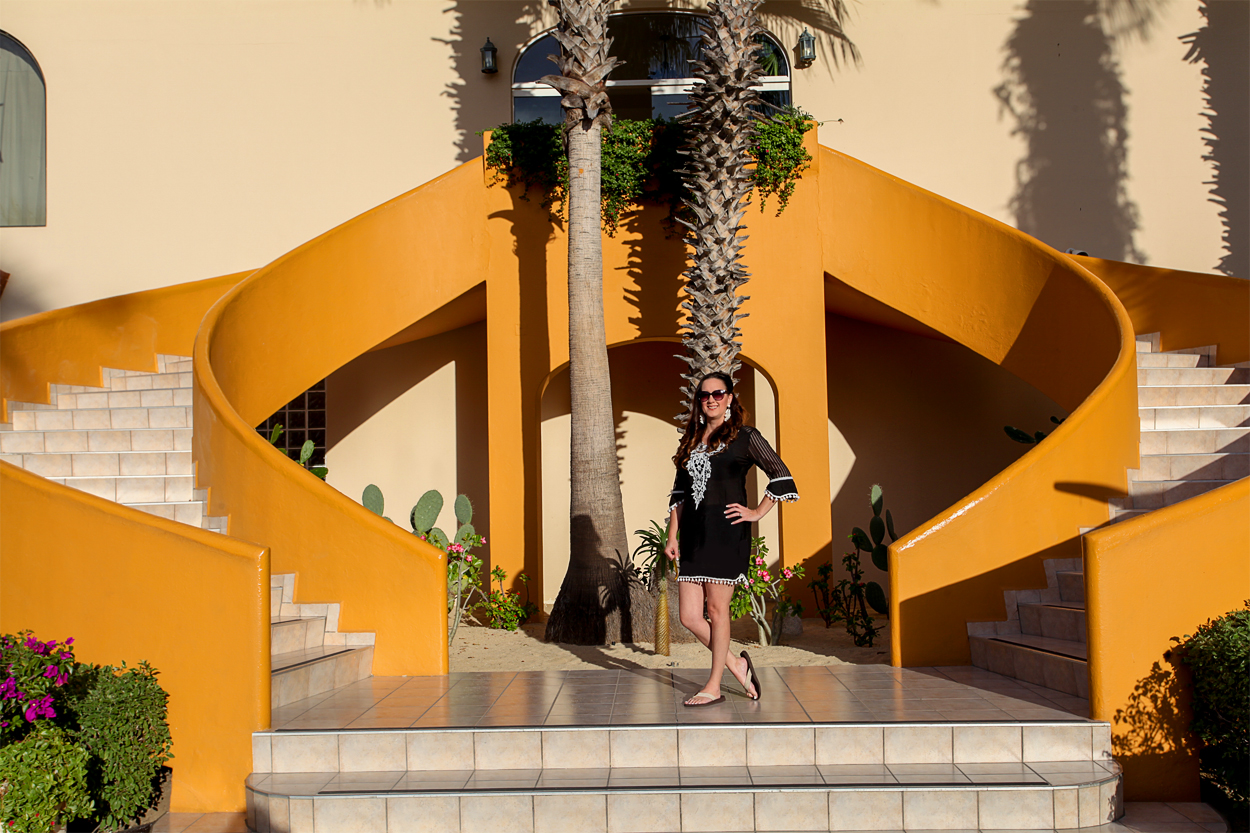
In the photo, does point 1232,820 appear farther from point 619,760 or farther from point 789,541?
point 789,541

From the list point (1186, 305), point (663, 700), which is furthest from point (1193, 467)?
point (663, 700)

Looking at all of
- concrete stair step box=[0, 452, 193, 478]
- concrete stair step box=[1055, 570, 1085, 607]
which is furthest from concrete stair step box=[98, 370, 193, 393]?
concrete stair step box=[1055, 570, 1085, 607]

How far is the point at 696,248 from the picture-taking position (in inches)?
327

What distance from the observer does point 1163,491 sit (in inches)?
246

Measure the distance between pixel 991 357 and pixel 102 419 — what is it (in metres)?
7.14

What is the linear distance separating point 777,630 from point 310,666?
12.2 feet

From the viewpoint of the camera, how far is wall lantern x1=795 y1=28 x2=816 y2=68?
10789 millimetres

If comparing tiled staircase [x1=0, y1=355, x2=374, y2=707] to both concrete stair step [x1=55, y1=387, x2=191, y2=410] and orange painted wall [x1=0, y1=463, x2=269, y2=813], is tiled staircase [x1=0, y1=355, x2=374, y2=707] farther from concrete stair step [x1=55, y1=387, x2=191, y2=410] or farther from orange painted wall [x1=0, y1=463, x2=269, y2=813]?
orange painted wall [x1=0, y1=463, x2=269, y2=813]

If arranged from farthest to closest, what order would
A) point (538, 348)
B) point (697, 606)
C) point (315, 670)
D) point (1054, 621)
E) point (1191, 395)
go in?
point (538, 348) < point (1191, 395) < point (1054, 621) < point (315, 670) < point (697, 606)

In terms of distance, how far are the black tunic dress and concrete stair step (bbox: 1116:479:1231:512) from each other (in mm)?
2891

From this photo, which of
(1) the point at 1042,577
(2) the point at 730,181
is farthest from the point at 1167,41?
(1) the point at 1042,577

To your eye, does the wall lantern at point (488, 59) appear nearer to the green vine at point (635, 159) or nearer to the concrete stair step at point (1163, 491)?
the green vine at point (635, 159)

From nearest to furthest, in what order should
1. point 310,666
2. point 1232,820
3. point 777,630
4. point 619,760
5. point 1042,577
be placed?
1. point 1232,820
2. point 619,760
3. point 310,666
4. point 1042,577
5. point 777,630

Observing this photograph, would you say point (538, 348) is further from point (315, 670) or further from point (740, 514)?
point (740, 514)
